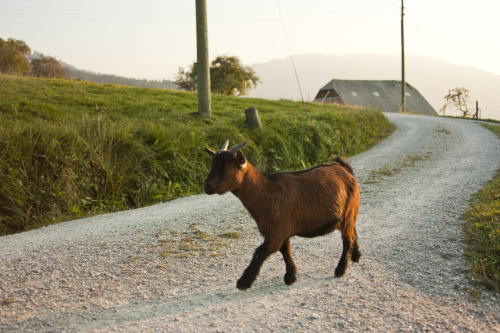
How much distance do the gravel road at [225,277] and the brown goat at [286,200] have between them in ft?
1.54

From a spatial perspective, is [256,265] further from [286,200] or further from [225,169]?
[225,169]

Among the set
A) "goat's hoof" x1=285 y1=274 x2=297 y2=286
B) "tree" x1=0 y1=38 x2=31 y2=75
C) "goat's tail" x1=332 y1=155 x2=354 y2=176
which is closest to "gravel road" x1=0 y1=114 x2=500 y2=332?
"goat's hoof" x1=285 y1=274 x2=297 y2=286

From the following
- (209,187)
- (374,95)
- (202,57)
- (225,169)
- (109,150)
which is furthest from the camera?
(374,95)

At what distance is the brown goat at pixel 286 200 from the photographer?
3738 millimetres

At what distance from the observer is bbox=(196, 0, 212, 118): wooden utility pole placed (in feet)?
44.9

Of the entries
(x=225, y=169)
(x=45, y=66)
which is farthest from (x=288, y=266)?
(x=45, y=66)

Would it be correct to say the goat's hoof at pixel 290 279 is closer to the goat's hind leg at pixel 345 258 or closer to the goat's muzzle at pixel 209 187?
the goat's hind leg at pixel 345 258

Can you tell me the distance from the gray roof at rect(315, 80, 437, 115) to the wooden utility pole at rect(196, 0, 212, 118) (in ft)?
109

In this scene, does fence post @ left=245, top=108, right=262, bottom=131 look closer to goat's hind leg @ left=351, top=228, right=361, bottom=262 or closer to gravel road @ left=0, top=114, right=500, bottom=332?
gravel road @ left=0, top=114, right=500, bottom=332

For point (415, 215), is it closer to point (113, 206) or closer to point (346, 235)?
point (346, 235)

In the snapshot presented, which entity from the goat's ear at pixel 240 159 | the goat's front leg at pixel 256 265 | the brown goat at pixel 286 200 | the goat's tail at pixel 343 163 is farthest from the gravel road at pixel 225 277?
the goat's ear at pixel 240 159

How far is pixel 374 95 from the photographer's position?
48156 millimetres

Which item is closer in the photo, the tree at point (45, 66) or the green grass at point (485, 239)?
the green grass at point (485, 239)

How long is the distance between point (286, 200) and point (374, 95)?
155 ft
